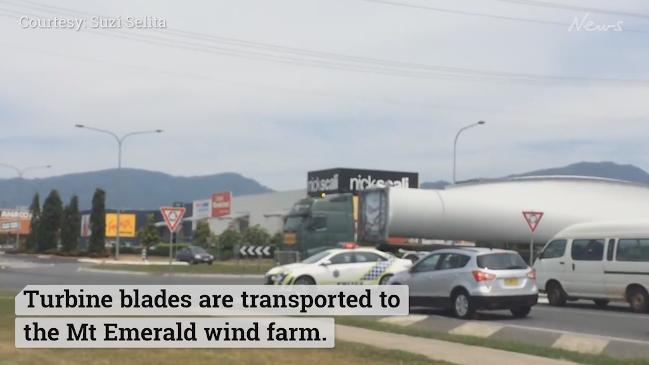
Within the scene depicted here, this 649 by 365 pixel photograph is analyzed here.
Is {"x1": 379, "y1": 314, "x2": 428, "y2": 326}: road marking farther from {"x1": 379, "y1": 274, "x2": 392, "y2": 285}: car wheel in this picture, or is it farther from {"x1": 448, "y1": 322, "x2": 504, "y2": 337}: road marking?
{"x1": 379, "y1": 274, "x2": 392, "y2": 285}: car wheel

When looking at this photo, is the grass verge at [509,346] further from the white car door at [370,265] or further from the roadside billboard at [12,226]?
the roadside billboard at [12,226]

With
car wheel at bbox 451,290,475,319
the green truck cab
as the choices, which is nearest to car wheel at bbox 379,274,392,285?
car wheel at bbox 451,290,475,319

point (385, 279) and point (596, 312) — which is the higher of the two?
point (385, 279)

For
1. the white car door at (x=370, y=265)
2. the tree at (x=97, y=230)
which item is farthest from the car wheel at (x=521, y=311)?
the tree at (x=97, y=230)

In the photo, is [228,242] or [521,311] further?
[228,242]

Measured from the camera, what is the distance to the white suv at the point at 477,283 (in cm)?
1850

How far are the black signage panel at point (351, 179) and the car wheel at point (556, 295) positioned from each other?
6404 cm

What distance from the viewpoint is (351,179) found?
9006 centimetres

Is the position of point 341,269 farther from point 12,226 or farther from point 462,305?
point 12,226

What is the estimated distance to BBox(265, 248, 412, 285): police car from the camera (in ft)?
76.9

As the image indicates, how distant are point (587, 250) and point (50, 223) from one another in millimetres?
68583

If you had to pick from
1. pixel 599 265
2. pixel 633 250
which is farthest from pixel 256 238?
pixel 633 250

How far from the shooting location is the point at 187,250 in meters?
60.8

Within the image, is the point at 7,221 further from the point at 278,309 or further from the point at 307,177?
the point at 278,309
